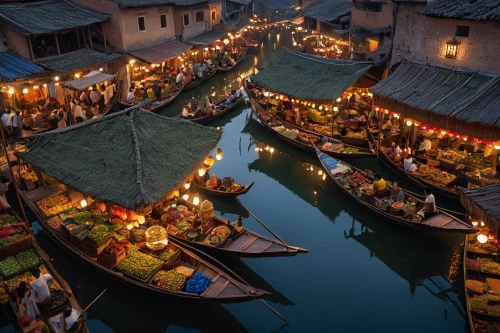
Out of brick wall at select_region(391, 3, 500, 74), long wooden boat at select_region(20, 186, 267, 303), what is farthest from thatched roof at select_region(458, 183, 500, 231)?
brick wall at select_region(391, 3, 500, 74)

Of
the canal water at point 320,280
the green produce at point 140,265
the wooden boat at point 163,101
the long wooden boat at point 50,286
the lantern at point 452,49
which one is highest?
the lantern at point 452,49

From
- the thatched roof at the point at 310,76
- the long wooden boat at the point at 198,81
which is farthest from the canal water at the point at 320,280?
the long wooden boat at the point at 198,81

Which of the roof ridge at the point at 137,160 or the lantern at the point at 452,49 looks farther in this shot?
the lantern at the point at 452,49

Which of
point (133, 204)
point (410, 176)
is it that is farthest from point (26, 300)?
point (410, 176)

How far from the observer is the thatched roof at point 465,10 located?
16.1 meters

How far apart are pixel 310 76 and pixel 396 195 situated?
9.59 meters

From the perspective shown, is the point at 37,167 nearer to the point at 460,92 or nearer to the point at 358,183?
the point at 358,183

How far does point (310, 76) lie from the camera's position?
74.1ft

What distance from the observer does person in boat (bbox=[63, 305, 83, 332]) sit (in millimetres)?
9777

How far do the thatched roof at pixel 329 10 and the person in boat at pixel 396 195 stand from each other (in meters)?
22.2

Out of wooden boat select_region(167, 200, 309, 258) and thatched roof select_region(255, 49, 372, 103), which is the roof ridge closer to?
wooden boat select_region(167, 200, 309, 258)

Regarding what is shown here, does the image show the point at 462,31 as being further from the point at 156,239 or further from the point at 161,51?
the point at 161,51

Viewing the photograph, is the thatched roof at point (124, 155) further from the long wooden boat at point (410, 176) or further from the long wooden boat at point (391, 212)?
the long wooden boat at point (410, 176)

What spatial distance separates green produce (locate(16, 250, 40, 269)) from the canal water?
125cm
